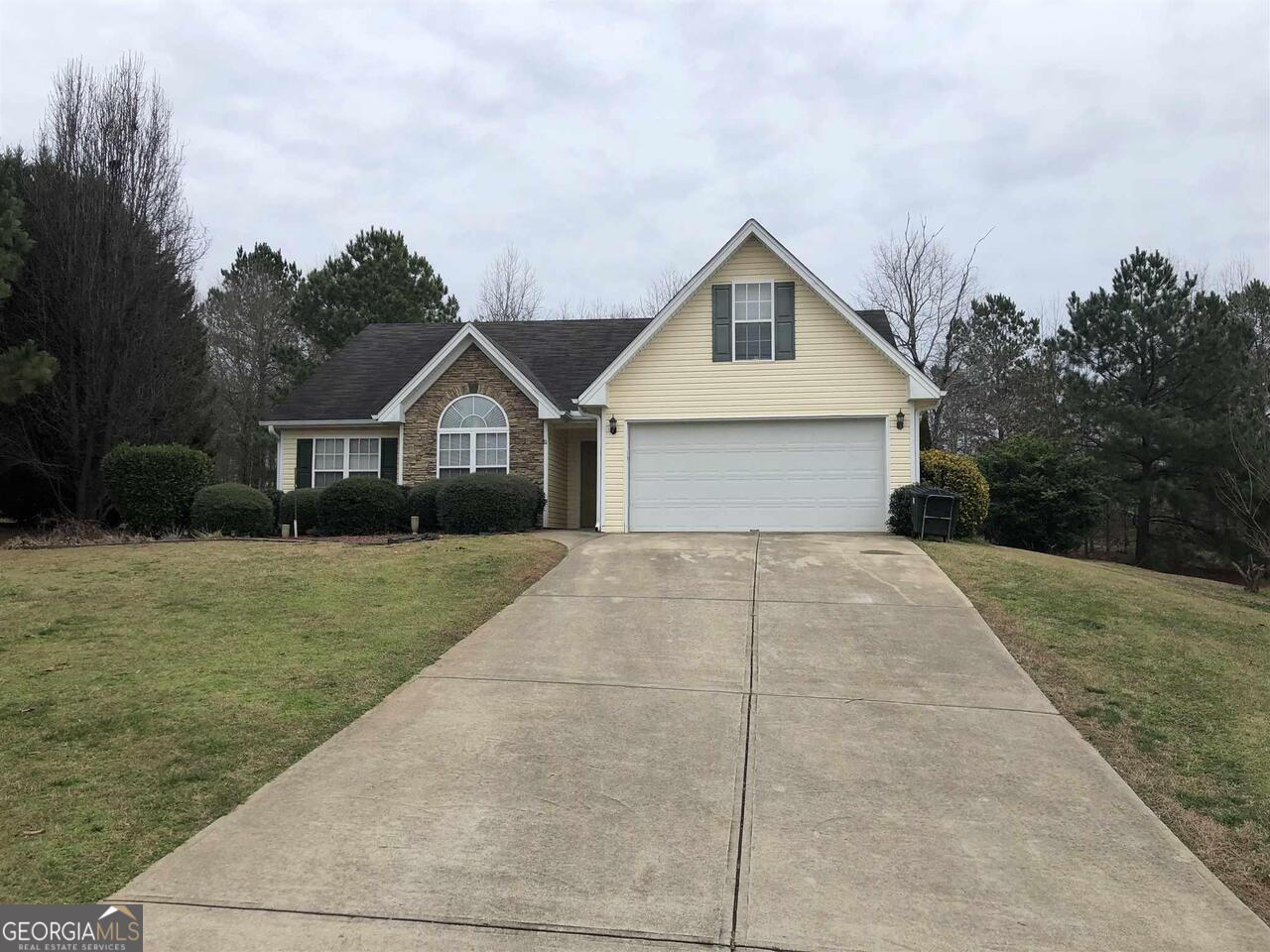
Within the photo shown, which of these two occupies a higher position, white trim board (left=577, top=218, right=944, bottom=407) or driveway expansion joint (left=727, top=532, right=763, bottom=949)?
white trim board (left=577, top=218, right=944, bottom=407)

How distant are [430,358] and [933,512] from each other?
12.8 m

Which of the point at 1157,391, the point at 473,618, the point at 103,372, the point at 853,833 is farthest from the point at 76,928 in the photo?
the point at 1157,391

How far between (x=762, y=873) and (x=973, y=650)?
5027 millimetres

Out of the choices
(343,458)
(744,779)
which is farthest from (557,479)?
(744,779)

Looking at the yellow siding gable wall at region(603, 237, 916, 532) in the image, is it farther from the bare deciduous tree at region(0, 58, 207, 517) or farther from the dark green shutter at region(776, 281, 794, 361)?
the bare deciduous tree at region(0, 58, 207, 517)

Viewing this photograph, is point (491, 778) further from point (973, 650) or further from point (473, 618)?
point (973, 650)

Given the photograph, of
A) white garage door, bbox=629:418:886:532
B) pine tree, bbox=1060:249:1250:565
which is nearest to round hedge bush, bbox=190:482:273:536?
white garage door, bbox=629:418:886:532

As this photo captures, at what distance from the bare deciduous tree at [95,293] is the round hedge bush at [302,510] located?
477 cm

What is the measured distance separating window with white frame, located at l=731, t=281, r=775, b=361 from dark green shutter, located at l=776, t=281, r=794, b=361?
0.14m

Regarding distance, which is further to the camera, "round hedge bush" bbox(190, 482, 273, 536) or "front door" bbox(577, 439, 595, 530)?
"front door" bbox(577, 439, 595, 530)

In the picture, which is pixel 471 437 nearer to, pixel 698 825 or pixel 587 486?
pixel 587 486

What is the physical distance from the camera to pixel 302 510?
18234 millimetres

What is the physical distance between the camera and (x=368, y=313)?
35688 millimetres

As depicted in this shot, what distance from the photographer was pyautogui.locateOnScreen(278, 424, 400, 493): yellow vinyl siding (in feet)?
66.3
